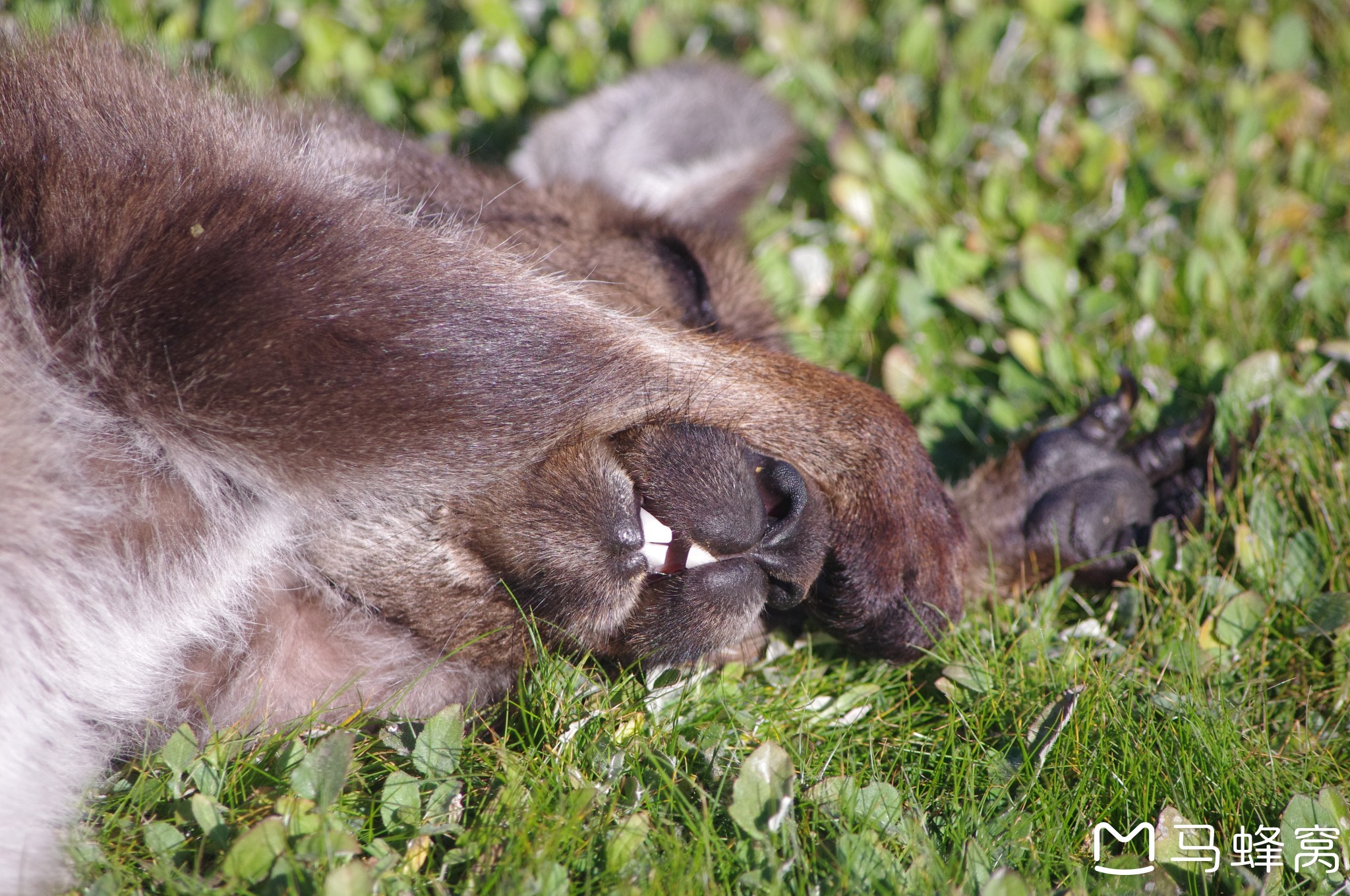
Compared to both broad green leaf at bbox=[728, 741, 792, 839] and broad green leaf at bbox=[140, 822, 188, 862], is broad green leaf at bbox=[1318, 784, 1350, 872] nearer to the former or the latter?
broad green leaf at bbox=[728, 741, 792, 839]

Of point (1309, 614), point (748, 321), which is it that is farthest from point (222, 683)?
point (1309, 614)

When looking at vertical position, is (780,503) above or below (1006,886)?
above

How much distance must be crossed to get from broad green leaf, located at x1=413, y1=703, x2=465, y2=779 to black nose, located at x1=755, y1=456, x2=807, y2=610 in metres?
0.76

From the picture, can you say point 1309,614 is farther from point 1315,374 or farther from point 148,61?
point 148,61

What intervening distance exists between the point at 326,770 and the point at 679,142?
8.45 feet

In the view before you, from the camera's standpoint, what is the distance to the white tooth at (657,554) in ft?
8.29

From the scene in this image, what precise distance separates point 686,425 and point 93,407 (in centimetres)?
119

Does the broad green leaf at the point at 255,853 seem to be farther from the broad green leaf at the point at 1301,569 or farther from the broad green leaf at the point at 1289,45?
the broad green leaf at the point at 1289,45

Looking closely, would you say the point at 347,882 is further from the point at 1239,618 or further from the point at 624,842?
the point at 1239,618

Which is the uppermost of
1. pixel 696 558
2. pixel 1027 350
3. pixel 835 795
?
pixel 696 558

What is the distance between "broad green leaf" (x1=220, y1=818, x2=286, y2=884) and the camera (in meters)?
2.16

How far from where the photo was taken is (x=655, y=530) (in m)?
2.53

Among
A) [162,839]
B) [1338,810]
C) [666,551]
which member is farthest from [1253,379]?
[162,839]

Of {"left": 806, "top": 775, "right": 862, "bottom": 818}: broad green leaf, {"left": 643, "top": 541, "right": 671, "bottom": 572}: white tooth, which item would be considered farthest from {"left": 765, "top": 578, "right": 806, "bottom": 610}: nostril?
{"left": 806, "top": 775, "right": 862, "bottom": 818}: broad green leaf
